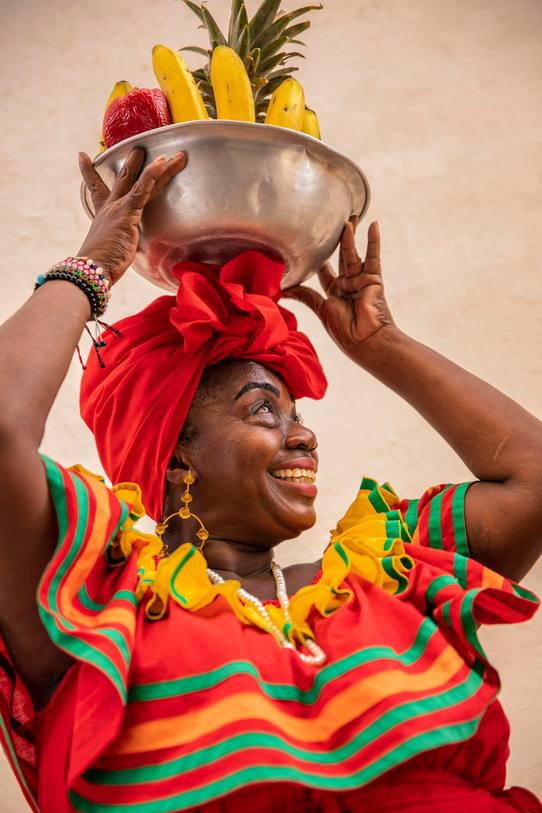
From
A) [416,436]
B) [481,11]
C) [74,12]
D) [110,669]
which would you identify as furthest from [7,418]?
[481,11]

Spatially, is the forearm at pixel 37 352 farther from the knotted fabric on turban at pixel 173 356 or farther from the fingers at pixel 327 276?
the fingers at pixel 327 276

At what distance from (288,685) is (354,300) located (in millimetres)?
986

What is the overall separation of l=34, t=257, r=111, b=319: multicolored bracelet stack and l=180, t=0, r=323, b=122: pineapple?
0.56 meters

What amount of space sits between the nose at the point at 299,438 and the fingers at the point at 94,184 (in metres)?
0.60

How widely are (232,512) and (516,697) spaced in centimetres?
142

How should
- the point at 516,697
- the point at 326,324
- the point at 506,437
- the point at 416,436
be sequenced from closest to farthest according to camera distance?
the point at 506,437 → the point at 326,324 → the point at 516,697 → the point at 416,436

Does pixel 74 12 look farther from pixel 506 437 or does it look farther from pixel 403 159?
pixel 506 437

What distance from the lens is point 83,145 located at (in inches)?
118

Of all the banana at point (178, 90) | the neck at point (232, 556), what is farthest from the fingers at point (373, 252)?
the neck at point (232, 556)

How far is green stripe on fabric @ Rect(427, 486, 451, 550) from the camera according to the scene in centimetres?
158

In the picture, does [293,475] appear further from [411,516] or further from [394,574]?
[394,574]

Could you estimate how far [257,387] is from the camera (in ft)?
5.69

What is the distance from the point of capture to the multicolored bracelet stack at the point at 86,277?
55.6 inches

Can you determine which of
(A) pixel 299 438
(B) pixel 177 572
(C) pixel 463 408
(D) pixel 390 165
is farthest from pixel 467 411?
(D) pixel 390 165
